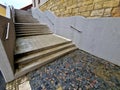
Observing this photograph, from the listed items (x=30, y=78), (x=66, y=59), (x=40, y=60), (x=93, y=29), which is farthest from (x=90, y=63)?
(x=30, y=78)

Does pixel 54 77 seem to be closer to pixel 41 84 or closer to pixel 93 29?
pixel 41 84

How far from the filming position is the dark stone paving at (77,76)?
1.57 m

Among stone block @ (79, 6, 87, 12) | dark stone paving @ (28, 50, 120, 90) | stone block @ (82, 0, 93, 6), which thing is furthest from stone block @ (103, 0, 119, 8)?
dark stone paving @ (28, 50, 120, 90)

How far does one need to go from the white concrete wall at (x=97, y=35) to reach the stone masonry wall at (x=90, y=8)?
17 centimetres

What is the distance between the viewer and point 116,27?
2008 millimetres

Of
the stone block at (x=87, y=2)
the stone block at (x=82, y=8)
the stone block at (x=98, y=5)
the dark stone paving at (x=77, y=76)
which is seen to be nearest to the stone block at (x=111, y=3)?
the stone block at (x=98, y=5)

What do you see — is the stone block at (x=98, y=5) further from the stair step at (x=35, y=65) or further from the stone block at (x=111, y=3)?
the stair step at (x=35, y=65)

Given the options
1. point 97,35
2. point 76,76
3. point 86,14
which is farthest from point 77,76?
point 86,14

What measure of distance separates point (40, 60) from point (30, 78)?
1.93 feet

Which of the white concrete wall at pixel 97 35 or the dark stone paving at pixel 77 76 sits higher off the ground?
the white concrete wall at pixel 97 35

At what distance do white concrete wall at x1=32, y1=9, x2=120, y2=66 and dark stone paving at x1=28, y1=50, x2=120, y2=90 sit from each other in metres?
0.35

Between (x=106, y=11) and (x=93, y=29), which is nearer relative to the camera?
(x=106, y=11)

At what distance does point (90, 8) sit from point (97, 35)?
95cm

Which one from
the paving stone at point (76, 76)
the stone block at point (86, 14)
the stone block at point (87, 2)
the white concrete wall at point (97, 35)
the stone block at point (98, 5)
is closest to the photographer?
the paving stone at point (76, 76)
